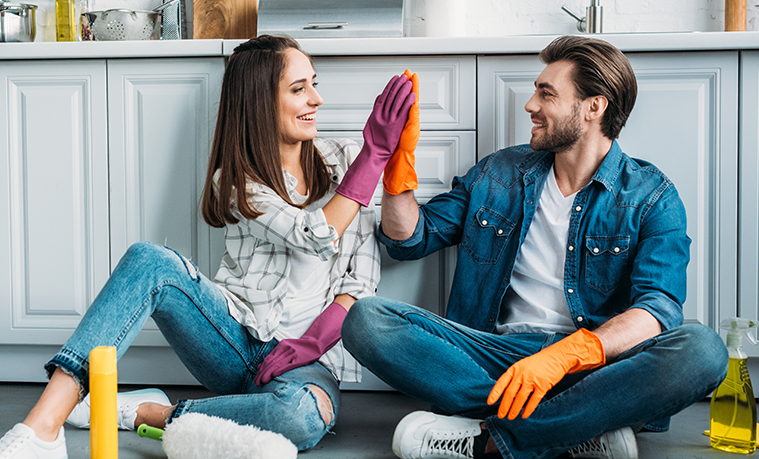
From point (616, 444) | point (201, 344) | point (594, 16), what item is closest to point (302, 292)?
point (201, 344)

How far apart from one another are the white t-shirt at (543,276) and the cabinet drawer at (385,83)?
32cm

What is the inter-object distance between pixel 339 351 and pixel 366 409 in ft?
0.58

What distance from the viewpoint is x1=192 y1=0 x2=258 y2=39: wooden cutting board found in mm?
1744

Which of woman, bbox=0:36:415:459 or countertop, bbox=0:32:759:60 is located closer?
woman, bbox=0:36:415:459

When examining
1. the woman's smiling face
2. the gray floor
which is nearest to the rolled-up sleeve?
the gray floor

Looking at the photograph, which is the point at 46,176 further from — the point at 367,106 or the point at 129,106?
the point at 367,106

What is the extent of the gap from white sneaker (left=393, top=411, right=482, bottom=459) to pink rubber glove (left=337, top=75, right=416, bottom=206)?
0.47m

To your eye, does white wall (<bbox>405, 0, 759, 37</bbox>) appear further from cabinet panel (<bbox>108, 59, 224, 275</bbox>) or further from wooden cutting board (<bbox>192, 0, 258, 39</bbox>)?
cabinet panel (<bbox>108, 59, 224, 275</bbox>)

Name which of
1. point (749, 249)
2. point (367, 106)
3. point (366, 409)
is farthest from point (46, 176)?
point (749, 249)

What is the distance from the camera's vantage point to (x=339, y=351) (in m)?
1.48

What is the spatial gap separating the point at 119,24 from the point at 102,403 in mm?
1191

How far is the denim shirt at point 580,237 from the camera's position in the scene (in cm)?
125

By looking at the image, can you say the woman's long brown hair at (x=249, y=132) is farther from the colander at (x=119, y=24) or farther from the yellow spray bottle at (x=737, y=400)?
the yellow spray bottle at (x=737, y=400)

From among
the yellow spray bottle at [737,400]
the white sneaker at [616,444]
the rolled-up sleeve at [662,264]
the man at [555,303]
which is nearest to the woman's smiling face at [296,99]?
the man at [555,303]
